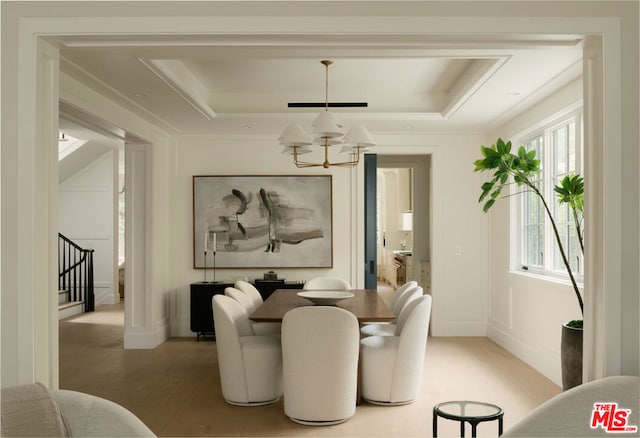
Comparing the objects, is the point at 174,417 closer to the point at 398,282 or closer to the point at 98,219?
the point at 98,219

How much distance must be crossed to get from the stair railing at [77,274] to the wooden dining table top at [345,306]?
5.21m

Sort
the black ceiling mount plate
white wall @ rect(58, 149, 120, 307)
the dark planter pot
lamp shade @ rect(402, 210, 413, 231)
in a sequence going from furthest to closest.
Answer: lamp shade @ rect(402, 210, 413, 231) → white wall @ rect(58, 149, 120, 307) → the black ceiling mount plate → the dark planter pot

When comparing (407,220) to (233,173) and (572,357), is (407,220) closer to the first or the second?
(233,173)

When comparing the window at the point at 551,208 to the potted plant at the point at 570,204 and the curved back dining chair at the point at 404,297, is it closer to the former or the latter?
the potted plant at the point at 570,204

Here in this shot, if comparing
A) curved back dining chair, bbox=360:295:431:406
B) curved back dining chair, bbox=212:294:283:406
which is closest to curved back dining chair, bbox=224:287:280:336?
curved back dining chair, bbox=212:294:283:406

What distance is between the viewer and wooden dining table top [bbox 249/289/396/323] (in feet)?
13.9

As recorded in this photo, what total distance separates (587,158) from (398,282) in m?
9.87

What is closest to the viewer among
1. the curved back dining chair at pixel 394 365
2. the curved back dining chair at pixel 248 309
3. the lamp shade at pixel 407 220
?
the curved back dining chair at pixel 394 365

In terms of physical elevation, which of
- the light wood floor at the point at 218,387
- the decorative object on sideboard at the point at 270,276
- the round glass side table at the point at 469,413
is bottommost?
the light wood floor at the point at 218,387

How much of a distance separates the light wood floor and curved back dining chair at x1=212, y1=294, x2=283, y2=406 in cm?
9

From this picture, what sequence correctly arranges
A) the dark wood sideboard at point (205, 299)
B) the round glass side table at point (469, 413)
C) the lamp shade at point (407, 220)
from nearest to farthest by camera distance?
the round glass side table at point (469, 413) < the dark wood sideboard at point (205, 299) < the lamp shade at point (407, 220)

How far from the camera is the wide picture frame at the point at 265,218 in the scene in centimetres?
732

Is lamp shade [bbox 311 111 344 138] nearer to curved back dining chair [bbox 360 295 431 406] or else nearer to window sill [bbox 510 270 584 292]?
curved back dining chair [bbox 360 295 431 406]

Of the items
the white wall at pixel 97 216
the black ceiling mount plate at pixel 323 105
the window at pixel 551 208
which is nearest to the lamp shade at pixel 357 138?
the black ceiling mount plate at pixel 323 105
